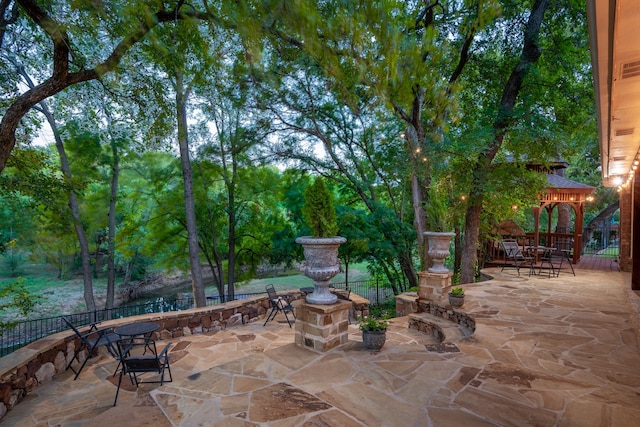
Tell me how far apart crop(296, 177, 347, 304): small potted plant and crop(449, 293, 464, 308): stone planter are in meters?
2.71

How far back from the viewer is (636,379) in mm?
3148

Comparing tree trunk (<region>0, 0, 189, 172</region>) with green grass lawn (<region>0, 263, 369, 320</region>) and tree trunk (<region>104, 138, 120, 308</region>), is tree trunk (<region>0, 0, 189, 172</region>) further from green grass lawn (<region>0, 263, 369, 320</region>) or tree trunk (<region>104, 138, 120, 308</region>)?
green grass lawn (<region>0, 263, 369, 320</region>)

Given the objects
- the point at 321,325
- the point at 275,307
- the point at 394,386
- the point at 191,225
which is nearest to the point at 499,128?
the point at 275,307

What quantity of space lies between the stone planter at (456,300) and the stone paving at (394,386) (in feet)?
2.50

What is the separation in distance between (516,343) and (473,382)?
1475mm

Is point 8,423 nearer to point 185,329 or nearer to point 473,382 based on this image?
point 185,329

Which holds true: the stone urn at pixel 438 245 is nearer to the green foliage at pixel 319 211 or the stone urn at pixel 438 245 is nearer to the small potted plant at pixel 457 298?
the small potted plant at pixel 457 298

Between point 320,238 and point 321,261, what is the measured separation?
1.01 feet

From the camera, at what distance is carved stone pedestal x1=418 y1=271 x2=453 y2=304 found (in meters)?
6.27

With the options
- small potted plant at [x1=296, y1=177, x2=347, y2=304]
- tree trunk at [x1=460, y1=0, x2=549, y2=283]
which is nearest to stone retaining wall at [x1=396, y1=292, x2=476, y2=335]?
small potted plant at [x1=296, y1=177, x2=347, y2=304]

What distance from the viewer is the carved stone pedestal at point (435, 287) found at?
6.27 m

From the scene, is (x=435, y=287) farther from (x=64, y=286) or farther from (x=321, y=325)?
(x=64, y=286)

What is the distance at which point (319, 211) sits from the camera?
4.16 metres

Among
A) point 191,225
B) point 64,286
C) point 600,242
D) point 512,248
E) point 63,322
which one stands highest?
point 191,225
